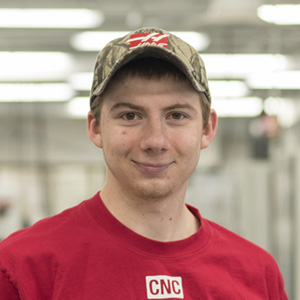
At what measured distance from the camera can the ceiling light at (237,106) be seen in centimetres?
919

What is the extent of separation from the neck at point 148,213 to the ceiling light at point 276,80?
6245 mm

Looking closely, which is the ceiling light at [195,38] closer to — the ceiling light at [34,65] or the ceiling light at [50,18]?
the ceiling light at [50,18]

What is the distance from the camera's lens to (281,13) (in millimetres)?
5430

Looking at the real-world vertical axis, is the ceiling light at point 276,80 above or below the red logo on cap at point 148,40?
above

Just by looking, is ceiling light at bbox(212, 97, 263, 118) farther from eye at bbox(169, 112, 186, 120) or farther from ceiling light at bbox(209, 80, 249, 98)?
eye at bbox(169, 112, 186, 120)

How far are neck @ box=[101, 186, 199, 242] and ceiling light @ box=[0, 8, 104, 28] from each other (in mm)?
4421

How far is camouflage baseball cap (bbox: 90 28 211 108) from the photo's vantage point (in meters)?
1.06

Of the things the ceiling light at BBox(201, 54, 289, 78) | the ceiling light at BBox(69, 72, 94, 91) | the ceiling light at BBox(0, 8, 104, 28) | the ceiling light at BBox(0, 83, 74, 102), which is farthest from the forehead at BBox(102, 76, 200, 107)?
the ceiling light at BBox(0, 83, 74, 102)

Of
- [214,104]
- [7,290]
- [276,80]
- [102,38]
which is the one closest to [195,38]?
Result: [102,38]

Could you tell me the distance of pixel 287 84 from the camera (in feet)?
26.5

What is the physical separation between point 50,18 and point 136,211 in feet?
15.0

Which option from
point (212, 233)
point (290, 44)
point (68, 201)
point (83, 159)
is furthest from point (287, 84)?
point (212, 233)

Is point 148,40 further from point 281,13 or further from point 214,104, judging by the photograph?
point 214,104

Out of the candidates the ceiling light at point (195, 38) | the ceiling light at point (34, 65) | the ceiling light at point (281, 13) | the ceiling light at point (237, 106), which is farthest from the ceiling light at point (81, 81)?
the ceiling light at point (281, 13)
